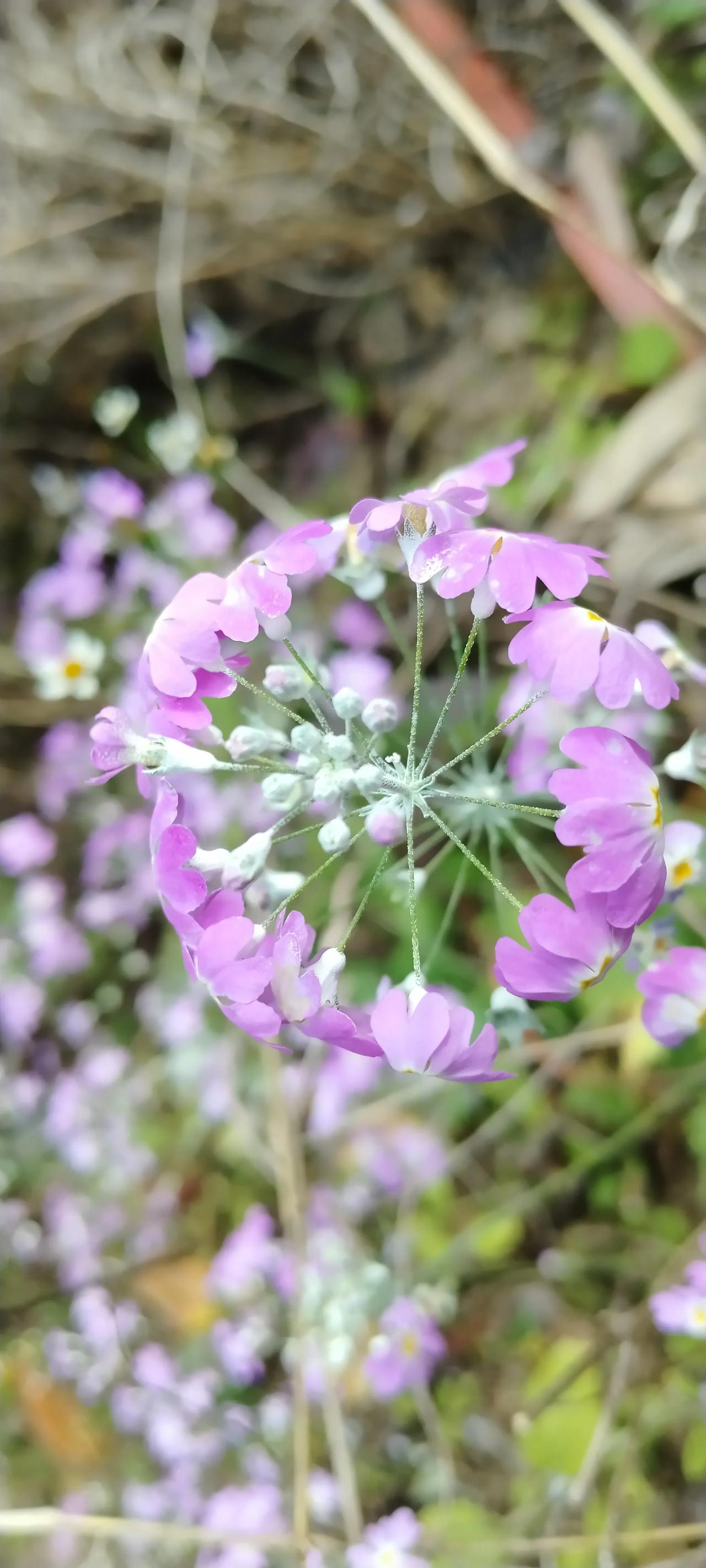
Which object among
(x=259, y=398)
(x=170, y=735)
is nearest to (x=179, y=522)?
(x=259, y=398)

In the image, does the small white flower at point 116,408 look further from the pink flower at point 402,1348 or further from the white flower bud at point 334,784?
the pink flower at point 402,1348

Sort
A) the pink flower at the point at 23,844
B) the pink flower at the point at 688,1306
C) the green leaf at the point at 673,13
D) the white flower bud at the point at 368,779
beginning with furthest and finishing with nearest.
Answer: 1. the pink flower at the point at 23,844
2. the green leaf at the point at 673,13
3. the pink flower at the point at 688,1306
4. the white flower bud at the point at 368,779

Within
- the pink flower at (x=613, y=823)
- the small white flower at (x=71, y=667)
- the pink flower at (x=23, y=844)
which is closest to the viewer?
the pink flower at (x=613, y=823)

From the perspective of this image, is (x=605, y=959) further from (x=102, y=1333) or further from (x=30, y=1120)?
(x=30, y=1120)

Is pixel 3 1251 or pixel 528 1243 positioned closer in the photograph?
pixel 528 1243

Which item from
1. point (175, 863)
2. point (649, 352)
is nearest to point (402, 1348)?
point (175, 863)

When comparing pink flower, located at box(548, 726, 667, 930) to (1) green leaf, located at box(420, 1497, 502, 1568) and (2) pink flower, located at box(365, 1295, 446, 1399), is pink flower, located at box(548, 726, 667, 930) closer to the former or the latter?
(2) pink flower, located at box(365, 1295, 446, 1399)

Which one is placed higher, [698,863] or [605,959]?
[698,863]

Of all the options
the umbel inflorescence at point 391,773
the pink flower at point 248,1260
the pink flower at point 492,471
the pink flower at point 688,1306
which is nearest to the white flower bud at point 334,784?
the umbel inflorescence at point 391,773
